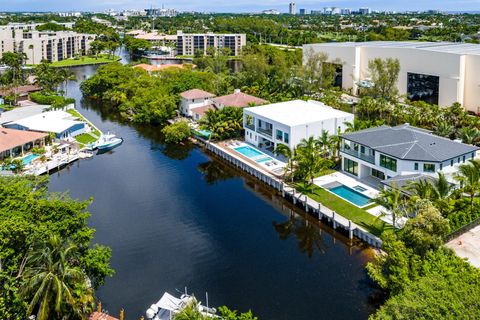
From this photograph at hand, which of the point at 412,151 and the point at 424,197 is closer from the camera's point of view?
the point at 424,197

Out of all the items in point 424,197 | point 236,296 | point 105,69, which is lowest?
point 236,296

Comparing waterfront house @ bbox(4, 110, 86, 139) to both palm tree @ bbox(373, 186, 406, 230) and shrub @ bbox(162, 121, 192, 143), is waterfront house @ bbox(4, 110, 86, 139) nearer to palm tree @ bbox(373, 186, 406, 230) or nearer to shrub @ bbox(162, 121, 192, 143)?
shrub @ bbox(162, 121, 192, 143)

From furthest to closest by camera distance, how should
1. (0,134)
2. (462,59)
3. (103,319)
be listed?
(462,59) → (0,134) → (103,319)

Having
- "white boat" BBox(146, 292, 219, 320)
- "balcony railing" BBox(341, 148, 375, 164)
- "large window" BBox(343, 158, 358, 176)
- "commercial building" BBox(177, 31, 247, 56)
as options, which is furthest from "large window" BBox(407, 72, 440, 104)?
"commercial building" BBox(177, 31, 247, 56)

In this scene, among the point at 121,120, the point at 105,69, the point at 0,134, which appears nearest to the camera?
the point at 0,134

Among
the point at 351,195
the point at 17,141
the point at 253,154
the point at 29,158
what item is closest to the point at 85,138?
the point at 17,141

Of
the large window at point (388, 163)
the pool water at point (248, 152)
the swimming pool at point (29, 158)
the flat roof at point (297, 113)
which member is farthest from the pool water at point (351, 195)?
the swimming pool at point (29, 158)

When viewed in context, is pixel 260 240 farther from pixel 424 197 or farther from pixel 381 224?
pixel 424 197

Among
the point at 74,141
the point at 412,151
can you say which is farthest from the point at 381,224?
the point at 74,141
